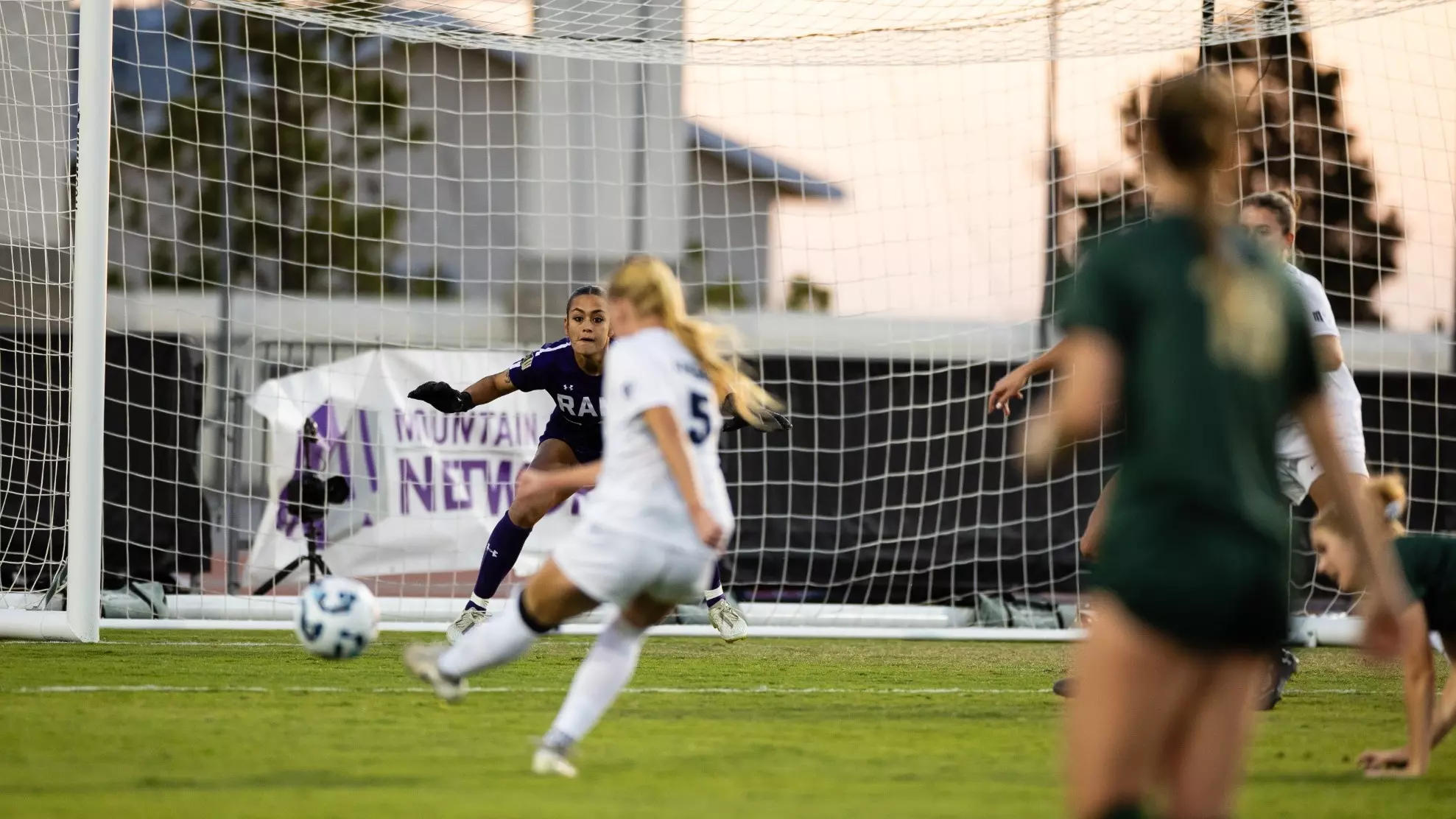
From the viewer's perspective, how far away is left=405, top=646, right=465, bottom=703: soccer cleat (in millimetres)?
5000

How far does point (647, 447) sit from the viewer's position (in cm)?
457

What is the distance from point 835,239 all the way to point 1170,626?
9.64 meters

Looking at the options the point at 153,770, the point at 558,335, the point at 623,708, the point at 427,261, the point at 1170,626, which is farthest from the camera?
the point at 427,261

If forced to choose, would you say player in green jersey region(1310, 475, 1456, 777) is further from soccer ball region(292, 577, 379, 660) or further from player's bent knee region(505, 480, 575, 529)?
player's bent knee region(505, 480, 575, 529)

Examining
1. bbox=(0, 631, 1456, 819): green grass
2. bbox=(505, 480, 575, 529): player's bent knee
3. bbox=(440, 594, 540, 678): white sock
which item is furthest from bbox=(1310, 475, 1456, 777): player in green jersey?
bbox=(505, 480, 575, 529): player's bent knee

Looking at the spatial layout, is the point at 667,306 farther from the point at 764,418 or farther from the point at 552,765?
the point at 764,418

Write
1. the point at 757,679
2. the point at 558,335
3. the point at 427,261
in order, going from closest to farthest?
1. the point at 757,679
2. the point at 558,335
3. the point at 427,261

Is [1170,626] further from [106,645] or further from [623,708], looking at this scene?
[106,645]

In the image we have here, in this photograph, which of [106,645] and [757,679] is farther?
[106,645]

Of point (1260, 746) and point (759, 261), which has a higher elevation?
point (759, 261)

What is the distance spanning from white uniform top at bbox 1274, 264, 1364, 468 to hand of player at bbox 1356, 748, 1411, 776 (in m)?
1.37

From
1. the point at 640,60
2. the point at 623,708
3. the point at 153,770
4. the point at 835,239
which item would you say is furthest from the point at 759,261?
the point at 153,770

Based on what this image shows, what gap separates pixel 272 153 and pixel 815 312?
7420mm

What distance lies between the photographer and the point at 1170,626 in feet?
8.32
